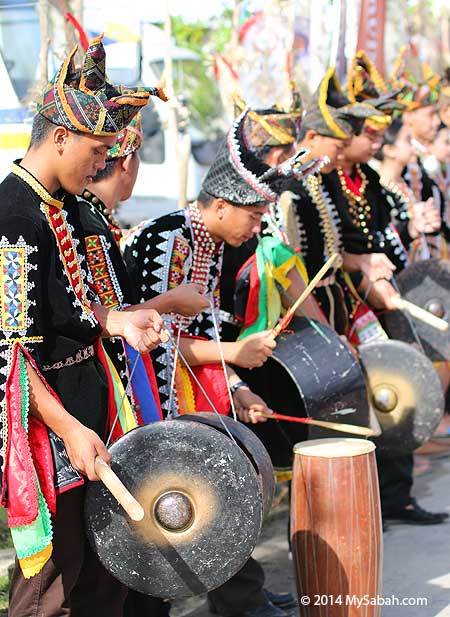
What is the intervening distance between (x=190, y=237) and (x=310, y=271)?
51.5 inches

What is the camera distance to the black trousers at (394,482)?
200 inches

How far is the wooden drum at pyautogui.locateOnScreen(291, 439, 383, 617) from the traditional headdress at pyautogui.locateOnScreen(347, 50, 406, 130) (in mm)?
2203

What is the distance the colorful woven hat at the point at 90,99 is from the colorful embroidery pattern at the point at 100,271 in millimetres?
393

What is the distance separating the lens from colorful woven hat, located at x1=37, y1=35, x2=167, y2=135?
A: 2600mm

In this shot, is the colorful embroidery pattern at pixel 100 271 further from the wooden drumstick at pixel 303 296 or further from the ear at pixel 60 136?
the wooden drumstick at pixel 303 296

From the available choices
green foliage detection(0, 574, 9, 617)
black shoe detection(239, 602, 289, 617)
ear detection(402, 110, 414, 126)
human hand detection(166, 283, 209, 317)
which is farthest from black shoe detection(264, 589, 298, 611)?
ear detection(402, 110, 414, 126)

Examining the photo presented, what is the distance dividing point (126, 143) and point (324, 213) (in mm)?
1638

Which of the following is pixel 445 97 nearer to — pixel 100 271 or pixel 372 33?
pixel 372 33

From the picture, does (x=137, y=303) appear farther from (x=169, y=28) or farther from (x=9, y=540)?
(x=169, y=28)

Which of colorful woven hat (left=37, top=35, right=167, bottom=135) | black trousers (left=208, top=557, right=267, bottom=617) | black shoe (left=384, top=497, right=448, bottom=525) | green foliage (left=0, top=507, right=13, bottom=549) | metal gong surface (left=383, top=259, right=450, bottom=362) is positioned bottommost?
black shoe (left=384, top=497, right=448, bottom=525)

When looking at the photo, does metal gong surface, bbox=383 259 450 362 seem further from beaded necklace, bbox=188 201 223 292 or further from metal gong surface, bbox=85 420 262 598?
metal gong surface, bbox=85 420 262 598

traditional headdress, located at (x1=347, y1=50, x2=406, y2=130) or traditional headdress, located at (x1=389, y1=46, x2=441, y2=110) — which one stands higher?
traditional headdress, located at (x1=347, y1=50, x2=406, y2=130)

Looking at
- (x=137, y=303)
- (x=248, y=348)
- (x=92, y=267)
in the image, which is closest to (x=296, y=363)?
(x=248, y=348)

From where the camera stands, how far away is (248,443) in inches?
119
